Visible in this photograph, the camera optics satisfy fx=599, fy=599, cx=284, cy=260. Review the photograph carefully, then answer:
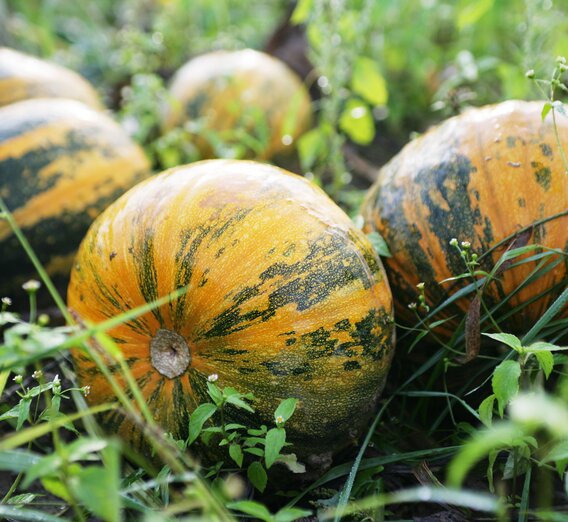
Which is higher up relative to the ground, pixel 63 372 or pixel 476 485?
pixel 63 372

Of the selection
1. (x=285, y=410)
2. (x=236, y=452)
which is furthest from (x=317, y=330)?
(x=236, y=452)

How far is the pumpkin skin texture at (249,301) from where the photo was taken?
1513 mm

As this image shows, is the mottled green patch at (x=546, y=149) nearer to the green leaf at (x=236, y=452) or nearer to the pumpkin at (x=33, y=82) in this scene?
the green leaf at (x=236, y=452)

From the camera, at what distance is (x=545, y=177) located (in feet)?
5.63

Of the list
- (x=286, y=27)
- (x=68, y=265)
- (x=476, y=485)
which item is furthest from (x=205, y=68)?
(x=476, y=485)

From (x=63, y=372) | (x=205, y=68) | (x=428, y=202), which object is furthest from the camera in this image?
(x=205, y=68)

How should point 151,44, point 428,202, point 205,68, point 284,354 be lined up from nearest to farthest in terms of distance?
point 284,354, point 428,202, point 151,44, point 205,68

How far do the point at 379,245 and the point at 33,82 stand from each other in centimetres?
219

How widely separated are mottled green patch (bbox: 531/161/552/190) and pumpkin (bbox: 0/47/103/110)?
242cm

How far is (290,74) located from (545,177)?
7.99ft

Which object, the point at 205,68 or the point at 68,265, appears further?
the point at 205,68

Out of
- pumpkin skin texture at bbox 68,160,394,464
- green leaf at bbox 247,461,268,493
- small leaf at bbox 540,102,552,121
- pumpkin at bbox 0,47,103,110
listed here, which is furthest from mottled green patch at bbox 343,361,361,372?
pumpkin at bbox 0,47,103,110

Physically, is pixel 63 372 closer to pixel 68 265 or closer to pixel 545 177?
pixel 68 265

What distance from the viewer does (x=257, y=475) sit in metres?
1.43
